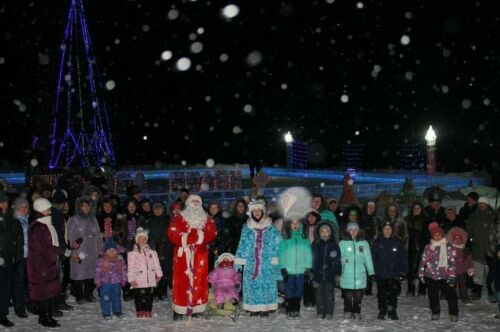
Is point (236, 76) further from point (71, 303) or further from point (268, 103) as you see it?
point (71, 303)

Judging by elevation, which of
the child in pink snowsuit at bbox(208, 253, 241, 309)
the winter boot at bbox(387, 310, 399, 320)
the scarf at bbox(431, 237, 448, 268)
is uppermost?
the scarf at bbox(431, 237, 448, 268)

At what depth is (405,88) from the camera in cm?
5703

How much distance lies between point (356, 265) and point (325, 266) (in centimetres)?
40

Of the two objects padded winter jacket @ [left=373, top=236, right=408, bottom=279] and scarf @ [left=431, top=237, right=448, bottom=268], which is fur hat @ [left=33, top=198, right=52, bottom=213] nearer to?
padded winter jacket @ [left=373, top=236, right=408, bottom=279]

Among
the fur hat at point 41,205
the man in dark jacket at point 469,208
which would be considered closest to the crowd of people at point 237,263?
the fur hat at point 41,205

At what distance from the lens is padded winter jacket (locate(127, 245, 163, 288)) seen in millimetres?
8102

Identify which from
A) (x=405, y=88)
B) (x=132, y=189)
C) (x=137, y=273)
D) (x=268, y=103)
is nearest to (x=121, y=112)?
(x=268, y=103)

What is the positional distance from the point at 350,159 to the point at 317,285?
3731 cm

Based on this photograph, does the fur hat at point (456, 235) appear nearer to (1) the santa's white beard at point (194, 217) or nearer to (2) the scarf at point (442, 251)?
(2) the scarf at point (442, 251)

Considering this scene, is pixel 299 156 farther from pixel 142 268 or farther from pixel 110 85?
pixel 142 268

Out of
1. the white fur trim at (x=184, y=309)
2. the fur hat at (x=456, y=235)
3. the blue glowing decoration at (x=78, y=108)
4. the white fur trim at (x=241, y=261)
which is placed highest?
the blue glowing decoration at (x=78, y=108)

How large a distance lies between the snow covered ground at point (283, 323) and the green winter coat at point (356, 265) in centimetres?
51

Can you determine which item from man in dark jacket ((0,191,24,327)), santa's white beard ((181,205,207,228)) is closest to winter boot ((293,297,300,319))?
santa's white beard ((181,205,207,228))

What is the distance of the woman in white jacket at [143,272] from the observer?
8.10 m
